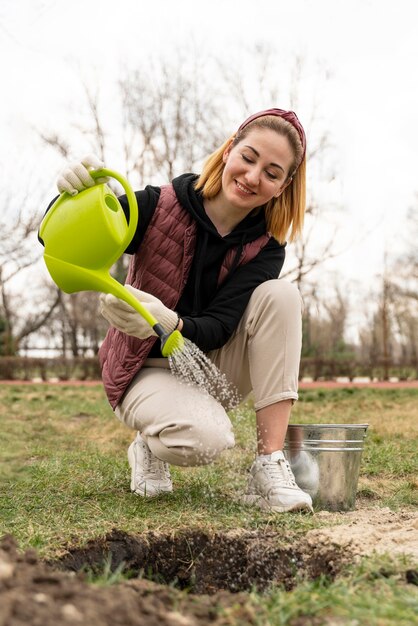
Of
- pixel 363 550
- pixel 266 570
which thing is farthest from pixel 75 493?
pixel 363 550

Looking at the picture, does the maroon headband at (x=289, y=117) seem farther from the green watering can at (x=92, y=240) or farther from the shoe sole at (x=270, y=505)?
the shoe sole at (x=270, y=505)

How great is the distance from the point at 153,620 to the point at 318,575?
89cm

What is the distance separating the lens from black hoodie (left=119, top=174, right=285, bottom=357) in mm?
2723

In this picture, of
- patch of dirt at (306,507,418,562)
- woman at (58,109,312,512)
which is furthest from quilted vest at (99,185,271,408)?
patch of dirt at (306,507,418,562)

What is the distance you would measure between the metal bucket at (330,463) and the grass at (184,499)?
0.74 feet

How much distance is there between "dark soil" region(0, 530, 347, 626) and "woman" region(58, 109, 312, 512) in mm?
390

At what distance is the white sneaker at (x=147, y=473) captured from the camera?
2826 millimetres

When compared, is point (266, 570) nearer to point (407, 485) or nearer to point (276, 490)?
point (276, 490)

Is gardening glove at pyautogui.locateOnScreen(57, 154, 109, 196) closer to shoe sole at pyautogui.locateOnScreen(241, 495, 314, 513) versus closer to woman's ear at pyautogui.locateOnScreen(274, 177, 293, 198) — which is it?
woman's ear at pyautogui.locateOnScreen(274, 177, 293, 198)

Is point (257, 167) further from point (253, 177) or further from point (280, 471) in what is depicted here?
point (280, 471)

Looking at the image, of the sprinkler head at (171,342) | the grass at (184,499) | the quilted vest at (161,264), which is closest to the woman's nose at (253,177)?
the quilted vest at (161,264)

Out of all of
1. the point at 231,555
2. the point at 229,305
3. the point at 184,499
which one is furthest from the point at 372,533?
the point at 229,305

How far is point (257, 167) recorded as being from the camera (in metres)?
2.65

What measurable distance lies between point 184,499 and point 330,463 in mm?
556
